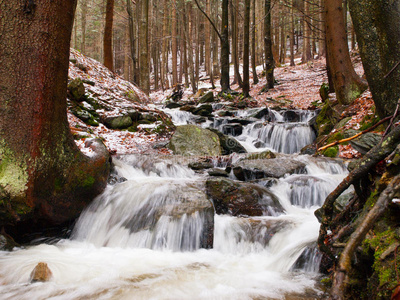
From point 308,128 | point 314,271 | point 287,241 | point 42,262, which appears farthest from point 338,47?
point 42,262

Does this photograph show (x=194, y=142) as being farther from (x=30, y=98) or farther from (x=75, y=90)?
(x=30, y=98)

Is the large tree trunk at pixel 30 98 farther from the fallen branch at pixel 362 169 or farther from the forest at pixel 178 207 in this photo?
the fallen branch at pixel 362 169

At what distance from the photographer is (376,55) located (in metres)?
3.48

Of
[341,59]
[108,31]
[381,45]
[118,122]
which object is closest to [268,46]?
[341,59]

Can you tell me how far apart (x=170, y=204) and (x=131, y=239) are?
880mm

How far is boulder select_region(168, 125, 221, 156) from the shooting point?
9344 millimetres

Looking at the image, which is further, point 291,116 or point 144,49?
point 144,49

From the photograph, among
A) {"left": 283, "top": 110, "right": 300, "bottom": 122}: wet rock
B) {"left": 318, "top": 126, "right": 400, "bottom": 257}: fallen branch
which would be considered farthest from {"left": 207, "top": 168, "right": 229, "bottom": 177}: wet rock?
{"left": 283, "top": 110, "right": 300, "bottom": 122}: wet rock

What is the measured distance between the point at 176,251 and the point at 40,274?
1.86 metres

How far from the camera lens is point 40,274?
3422 mm

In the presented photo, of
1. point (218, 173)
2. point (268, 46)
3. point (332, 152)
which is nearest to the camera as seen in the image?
point (218, 173)

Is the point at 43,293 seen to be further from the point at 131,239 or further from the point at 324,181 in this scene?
the point at 324,181

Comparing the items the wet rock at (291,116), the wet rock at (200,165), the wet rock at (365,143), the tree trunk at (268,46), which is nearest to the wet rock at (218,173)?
the wet rock at (200,165)

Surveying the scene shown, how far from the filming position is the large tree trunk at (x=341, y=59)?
9.25 metres
